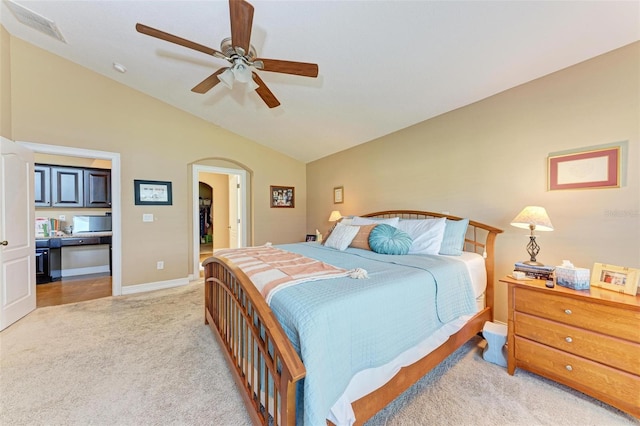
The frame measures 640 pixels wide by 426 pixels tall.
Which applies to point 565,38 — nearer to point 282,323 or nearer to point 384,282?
point 384,282

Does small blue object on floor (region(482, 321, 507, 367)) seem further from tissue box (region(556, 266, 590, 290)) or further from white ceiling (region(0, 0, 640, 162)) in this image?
white ceiling (region(0, 0, 640, 162))

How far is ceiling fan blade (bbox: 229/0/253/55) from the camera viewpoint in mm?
1394

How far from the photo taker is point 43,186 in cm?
433

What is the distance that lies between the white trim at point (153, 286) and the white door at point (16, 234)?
0.95 meters

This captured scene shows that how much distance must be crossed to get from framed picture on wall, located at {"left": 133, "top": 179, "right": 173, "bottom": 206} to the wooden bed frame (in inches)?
83.7

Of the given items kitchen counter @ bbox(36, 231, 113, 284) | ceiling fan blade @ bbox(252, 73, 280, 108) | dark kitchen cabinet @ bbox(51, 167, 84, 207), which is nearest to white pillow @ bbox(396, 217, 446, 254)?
ceiling fan blade @ bbox(252, 73, 280, 108)

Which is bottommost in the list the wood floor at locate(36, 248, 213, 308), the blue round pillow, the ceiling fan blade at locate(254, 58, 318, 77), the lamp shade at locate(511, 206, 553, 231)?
the wood floor at locate(36, 248, 213, 308)

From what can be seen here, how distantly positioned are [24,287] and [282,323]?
3.78m

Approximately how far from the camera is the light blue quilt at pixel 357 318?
1.03m

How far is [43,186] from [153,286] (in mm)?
2848

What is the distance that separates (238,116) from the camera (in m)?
3.99

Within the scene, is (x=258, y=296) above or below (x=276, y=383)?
above

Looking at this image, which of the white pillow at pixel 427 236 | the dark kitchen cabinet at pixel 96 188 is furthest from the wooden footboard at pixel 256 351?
the dark kitchen cabinet at pixel 96 188

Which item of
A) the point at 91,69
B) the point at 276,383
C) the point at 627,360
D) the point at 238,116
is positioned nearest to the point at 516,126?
the point at 627,360
